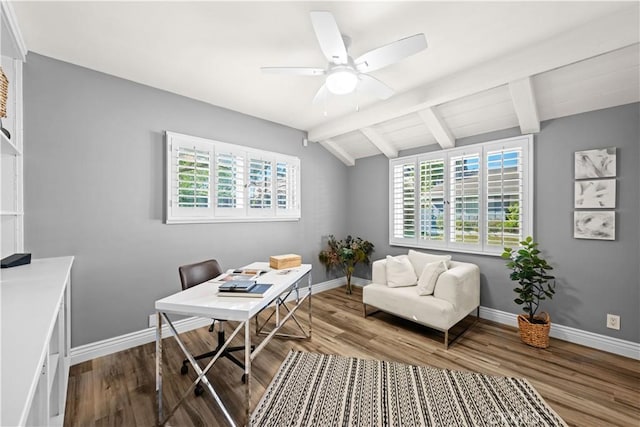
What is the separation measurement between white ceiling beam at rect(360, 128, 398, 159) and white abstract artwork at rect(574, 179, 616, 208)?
6.93 feet

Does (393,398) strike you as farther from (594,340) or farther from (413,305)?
(594,340)

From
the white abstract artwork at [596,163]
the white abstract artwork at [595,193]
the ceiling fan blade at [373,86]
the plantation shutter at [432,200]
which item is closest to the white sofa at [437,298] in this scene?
the plantation shutter at [432,200]

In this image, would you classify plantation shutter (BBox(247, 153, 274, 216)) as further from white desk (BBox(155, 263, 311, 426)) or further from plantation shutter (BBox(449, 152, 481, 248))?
plantation shutter (BBox(449, 152, 481, 248))

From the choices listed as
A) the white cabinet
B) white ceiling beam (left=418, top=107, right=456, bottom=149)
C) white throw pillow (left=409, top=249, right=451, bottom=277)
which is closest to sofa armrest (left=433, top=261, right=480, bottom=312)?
white throw pillow (left=409, top=249, right=451, bottom=277)

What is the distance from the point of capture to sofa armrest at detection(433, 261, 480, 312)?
2717 mm

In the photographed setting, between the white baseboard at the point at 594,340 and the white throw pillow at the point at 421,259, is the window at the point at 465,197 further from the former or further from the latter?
the white baseboard at the point at 594,340

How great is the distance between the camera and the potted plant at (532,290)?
2.60 m

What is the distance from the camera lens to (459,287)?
9.05 ft

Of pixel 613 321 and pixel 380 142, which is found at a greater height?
pixel 380 142

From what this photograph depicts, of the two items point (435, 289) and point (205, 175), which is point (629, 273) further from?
point (205, 175)

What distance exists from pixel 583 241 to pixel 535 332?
39.5 inches

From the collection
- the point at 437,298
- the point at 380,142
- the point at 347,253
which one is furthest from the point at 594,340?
the point at 380,142

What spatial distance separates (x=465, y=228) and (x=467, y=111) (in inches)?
54.9

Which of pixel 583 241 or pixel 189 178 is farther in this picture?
pixel 189 178
